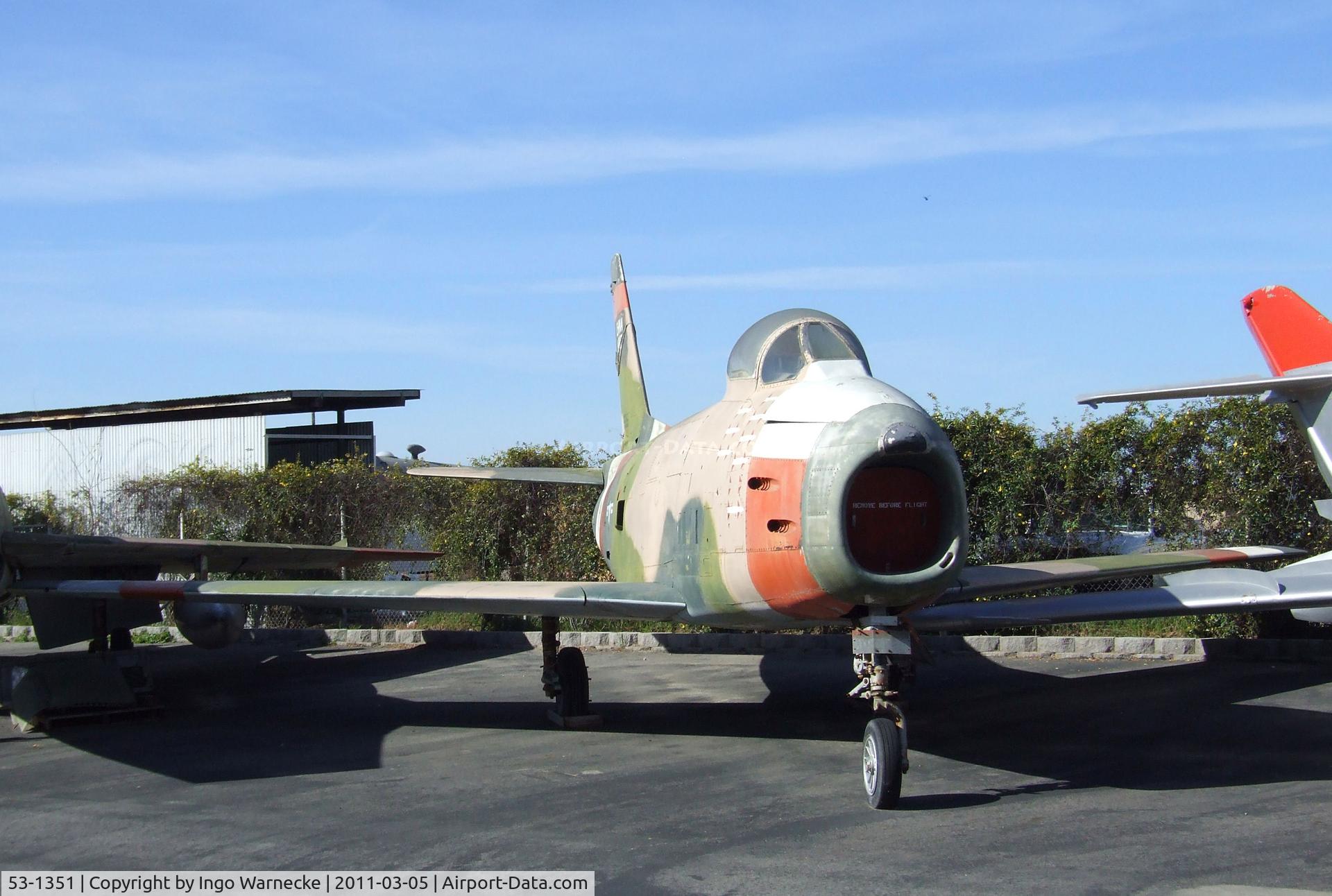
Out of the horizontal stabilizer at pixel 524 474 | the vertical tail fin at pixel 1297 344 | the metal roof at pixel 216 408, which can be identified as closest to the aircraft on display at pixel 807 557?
the vertical tail fin at pixel 1297 344

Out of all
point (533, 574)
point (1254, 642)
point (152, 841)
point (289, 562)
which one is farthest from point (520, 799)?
point (533, 574)

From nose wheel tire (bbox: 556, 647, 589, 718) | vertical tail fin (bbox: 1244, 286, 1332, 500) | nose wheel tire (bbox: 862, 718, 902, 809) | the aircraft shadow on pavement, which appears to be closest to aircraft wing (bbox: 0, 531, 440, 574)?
the aircraft shadow on pavement

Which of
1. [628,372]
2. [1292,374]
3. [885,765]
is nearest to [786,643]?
[628,372]

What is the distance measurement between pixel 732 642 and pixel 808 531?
8836mm

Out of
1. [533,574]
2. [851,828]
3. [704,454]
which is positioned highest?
[704,454]

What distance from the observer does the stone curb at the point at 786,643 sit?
44.2 ft

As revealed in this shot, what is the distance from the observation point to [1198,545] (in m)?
14.5

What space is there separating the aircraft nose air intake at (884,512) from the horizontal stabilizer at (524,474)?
700 cm

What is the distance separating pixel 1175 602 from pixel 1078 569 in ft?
3.78

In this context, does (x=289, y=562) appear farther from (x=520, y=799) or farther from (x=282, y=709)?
(x=520, y=799)

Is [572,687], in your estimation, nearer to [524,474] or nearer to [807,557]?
[807,557]

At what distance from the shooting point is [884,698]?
7.37 meters

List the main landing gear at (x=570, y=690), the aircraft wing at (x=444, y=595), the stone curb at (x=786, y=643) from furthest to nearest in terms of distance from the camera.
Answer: the stone curb at (x=786, y=643), the main landing gear at (x=570, y=690), the aircraft wing at (x=444, y=595)

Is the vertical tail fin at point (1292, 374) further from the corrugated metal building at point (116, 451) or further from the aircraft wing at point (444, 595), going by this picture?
the corrugated metal building at point (116, 451)
